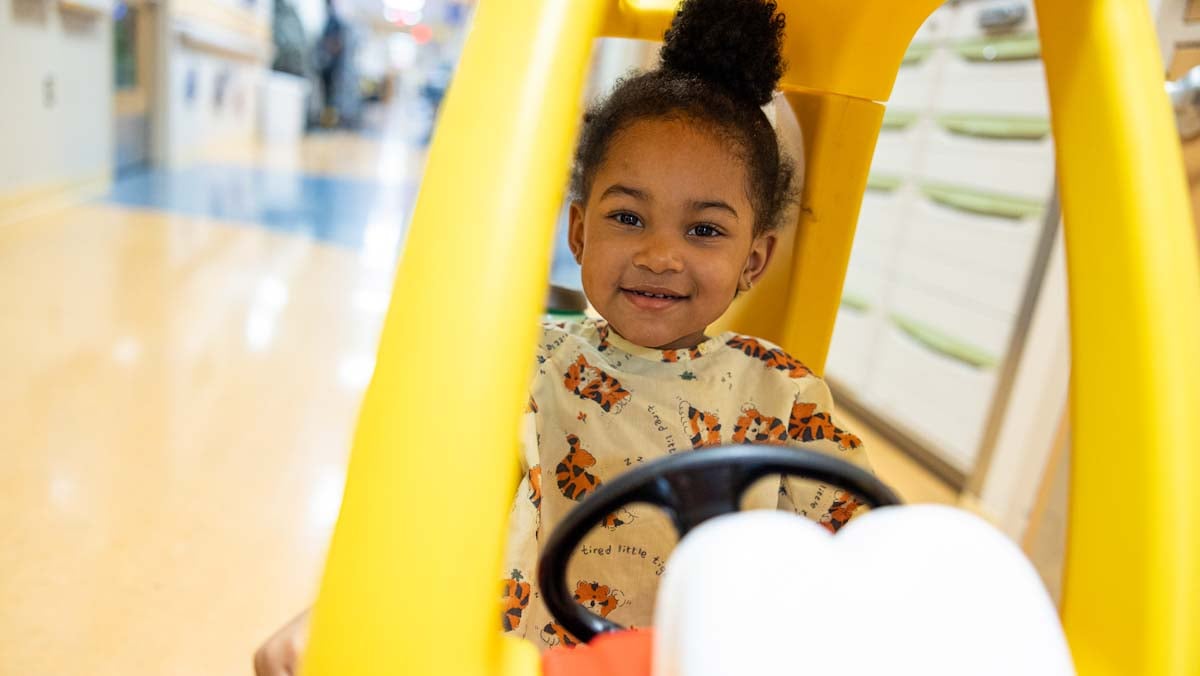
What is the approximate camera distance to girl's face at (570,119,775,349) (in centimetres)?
65

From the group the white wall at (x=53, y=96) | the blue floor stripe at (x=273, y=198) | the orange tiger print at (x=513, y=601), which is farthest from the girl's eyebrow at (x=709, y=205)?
the white wall at (x=53, y=96)

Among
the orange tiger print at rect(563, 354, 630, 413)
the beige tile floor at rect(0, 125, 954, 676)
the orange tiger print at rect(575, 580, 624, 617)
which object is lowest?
the beige tile floor at rect(0, 125, 954, 676)

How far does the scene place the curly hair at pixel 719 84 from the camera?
0.67 m

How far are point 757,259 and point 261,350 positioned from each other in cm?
131

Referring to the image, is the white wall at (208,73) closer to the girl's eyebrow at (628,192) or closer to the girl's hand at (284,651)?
the girl's eyebrow at (628,192)

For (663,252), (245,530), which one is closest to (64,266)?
(245,530)

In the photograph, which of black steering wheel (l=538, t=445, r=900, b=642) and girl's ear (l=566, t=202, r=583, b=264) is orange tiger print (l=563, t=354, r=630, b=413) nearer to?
girl's ear (l=566, t=202, r=583, b=264)

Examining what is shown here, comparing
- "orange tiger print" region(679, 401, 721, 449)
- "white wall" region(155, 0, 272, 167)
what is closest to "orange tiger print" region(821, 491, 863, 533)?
"orange tiger print" region(679, 401, 721, 449)

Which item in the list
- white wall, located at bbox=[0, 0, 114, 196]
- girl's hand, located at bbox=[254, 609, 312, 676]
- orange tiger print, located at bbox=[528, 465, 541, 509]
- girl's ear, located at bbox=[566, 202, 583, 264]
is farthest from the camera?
white wall, located at bbox=[0, 0, 114, 196]

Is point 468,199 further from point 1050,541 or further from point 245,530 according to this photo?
point 1050,541

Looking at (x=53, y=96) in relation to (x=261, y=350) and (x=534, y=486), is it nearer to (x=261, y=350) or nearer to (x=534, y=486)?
(x=261, y=350)

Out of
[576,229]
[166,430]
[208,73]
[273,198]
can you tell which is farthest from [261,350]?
[208,73]

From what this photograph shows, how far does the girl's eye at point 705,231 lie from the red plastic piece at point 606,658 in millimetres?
391

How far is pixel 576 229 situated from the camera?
2.52 feet
